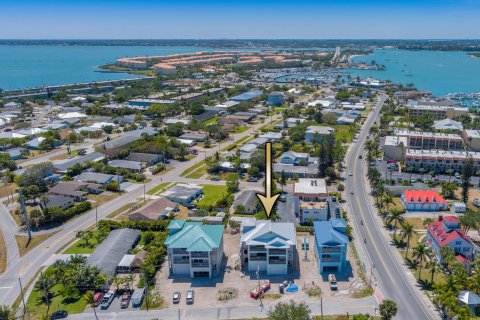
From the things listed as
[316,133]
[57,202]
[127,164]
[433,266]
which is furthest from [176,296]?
[316,133]

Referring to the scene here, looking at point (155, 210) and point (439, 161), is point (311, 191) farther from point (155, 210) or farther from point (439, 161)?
point (439, 161)

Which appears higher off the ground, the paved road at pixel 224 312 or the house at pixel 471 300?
the house at pixel 471 300

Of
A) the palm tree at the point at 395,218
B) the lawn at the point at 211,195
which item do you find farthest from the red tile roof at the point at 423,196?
the lawn at the point at 211,195

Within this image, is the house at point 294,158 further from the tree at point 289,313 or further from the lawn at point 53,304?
the lawn at point 53,304

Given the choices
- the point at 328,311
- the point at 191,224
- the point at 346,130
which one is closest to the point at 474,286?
the point at 328,311

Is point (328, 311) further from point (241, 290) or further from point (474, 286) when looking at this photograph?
point (474, 286)
